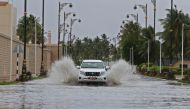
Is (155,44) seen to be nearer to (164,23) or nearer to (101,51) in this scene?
(164,23)

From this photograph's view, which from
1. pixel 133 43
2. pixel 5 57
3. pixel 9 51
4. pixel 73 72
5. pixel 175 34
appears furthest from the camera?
pixel 133 43

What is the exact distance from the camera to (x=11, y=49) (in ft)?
170

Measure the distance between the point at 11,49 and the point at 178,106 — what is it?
33.2 metres

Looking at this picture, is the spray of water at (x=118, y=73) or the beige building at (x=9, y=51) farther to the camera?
the beige building at (x=9, y=51)

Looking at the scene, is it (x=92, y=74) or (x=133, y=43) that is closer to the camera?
(x=92, y=74)

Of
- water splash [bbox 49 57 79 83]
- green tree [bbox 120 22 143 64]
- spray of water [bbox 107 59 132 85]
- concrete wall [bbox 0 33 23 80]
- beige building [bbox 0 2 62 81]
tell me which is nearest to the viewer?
water splash [bbox 49 57 79 83]

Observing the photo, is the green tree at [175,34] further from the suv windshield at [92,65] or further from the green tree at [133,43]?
the suv windshield at [92,65]

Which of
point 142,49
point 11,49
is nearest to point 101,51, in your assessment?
point 142,49

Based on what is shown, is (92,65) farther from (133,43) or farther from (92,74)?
(133,43)

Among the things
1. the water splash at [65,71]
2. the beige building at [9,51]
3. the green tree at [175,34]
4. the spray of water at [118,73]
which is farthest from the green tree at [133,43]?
the water splash at [65,71]

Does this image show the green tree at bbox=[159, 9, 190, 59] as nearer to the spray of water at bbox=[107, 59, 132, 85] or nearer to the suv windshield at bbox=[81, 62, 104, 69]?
the spray of water at bbox=[107, 59, 132, 85]

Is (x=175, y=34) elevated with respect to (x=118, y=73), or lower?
elevated

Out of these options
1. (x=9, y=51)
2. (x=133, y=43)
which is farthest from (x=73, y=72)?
(x=133, y=43)

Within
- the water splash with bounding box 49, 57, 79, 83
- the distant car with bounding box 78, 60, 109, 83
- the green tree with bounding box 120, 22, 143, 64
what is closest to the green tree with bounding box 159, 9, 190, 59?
the green tree with bounding box 120, 22, 143, 64
